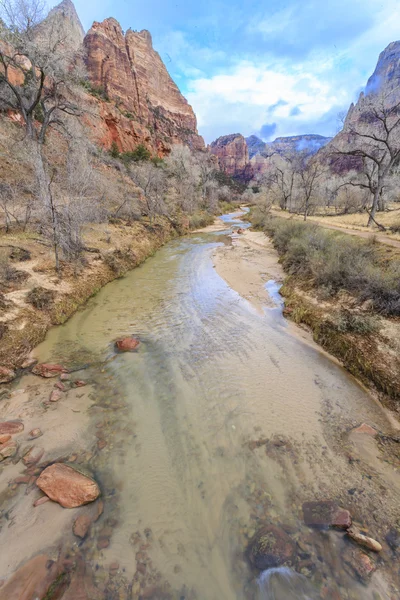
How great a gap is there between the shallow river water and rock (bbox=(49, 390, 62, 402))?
0.77 meters

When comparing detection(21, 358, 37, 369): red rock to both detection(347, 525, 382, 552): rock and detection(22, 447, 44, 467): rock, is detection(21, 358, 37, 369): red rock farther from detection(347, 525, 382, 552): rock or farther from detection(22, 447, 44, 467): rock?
detection(347, 525, 382, 552): rock

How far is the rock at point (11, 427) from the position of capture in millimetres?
4501

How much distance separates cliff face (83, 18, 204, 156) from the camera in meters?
43.0

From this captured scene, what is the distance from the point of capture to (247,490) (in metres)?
3.82

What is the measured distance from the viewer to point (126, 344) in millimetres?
7496

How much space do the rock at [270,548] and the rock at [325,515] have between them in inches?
16.9

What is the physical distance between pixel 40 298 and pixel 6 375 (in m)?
3.30

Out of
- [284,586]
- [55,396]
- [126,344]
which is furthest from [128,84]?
[284,586]

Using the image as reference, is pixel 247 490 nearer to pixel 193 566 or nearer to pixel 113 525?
pixel 193 566

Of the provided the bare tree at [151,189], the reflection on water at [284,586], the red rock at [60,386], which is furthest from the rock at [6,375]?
the bare tree at [151,189]

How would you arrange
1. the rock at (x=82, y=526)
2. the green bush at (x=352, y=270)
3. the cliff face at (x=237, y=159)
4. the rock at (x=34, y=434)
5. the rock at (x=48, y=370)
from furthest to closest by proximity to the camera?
1. the cliff face at (x=237, y=159)
2. the green bush at (x=352, y=270)
3. the rock at (x=48, y=370)
4. the rock at (x=34, y=434)
5. the rock at (x=82, y=526)

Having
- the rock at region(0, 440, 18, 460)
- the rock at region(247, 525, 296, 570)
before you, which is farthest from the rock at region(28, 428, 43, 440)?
the rock at region(247, 525, 296, 570)

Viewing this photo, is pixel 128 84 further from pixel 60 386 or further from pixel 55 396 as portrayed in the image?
pixel 55 396

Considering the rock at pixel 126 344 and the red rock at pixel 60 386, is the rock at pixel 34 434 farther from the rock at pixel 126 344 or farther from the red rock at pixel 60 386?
the rock at pixel 126 344
